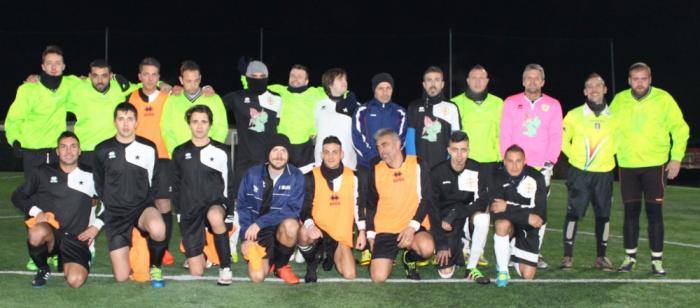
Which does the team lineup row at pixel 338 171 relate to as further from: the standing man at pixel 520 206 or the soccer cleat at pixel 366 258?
the soccer cleat at pixel 366 258

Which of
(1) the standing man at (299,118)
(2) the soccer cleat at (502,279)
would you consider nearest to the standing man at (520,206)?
(2) the soccer cleat at (502,279)

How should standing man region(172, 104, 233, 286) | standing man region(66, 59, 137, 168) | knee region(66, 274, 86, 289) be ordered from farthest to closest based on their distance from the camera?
standing man region(66, 59, 137, 168) < standing man region(172, 104, 233, 286) < knee region(66, 274, 86, 289)

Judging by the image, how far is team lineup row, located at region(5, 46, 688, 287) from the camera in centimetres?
617

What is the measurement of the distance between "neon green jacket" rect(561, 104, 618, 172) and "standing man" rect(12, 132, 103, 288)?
A: 151 inches

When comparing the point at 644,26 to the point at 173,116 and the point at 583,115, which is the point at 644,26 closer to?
the point at 583,115

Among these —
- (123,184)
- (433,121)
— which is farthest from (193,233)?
(433,121)

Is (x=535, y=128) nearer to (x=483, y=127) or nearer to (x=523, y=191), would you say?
(x=483, y=127)

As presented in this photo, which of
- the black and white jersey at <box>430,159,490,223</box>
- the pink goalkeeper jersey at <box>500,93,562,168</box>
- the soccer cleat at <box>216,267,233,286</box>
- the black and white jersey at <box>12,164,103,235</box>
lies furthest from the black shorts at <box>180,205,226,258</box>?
the pink goalkeeper jersey at <box>500,93,562,168</box>

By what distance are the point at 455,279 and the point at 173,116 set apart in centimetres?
268

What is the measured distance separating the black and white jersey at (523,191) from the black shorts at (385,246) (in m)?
0.85

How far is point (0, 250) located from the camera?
7469 millimetres

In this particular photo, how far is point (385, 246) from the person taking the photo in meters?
6.34

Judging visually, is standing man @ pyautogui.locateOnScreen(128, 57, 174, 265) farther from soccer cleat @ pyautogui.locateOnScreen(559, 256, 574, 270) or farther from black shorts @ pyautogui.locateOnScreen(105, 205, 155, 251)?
soccer cleat @ pyautogui.locateOnScreen(559, 256, 574, 270)

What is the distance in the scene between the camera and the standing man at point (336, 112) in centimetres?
755
